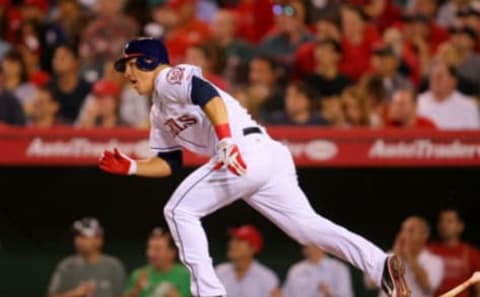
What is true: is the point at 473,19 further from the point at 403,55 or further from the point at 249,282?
the point at 249,282

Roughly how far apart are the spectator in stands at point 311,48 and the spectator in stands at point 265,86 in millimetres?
268

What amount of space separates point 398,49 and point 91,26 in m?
2.48

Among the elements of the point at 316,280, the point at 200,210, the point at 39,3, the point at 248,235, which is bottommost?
the point at 316,280

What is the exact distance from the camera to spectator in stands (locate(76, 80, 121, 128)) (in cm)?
1035

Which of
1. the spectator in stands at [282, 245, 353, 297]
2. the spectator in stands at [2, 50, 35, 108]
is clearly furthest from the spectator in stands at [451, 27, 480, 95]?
the spectator in stands at [2, 50, 35, 108]

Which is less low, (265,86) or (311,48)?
(311,48)

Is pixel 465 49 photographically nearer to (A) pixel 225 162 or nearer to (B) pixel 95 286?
(B) pixel 95 286

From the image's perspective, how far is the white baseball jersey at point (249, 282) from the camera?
975 centimetres

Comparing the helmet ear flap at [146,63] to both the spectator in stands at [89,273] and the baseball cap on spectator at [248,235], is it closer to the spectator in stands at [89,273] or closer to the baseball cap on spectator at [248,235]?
the baseball cap on spectator at [248,235]

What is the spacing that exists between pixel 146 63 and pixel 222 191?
740mm

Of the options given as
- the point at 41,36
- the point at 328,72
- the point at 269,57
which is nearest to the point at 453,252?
the point at 328,72

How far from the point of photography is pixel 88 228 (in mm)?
9836

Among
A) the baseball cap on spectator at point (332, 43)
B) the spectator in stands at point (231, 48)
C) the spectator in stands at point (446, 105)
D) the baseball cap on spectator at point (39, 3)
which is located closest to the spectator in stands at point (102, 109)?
the spectator in stands at point (231, 48)

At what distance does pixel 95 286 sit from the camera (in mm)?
9828
